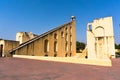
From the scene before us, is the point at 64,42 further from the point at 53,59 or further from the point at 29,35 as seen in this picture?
the point at 53,59

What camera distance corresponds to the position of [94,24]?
74.1 feet

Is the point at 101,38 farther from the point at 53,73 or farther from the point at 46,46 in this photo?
the point at 53,73

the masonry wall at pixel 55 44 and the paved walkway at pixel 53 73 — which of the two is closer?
the paved walkway at pixel 53 73

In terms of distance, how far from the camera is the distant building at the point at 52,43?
17.5m

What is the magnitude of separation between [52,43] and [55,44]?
5.02 feet

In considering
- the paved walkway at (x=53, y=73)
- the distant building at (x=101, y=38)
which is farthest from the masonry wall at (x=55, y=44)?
the paved walkway at (x=53, y=73)

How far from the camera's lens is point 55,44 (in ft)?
77.7

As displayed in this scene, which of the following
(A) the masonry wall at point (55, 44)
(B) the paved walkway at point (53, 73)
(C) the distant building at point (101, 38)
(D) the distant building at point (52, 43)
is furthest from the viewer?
(C) the distant building at point (101, 38)

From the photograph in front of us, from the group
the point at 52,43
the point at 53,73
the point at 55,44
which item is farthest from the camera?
the point at 55,44

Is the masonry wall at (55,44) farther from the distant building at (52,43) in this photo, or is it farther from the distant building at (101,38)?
the distant building at (101,38)

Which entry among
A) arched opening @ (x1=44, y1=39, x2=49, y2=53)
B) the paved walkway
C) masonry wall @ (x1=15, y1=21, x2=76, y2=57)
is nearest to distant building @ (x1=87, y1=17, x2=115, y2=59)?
masonry wall @ (x1=15, y1=21, x2=76, y2=57)

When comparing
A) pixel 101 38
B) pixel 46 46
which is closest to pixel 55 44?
pixel 46 46

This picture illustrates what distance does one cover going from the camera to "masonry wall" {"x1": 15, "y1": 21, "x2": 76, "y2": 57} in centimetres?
1770

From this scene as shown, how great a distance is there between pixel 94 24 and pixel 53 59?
1331 cm
